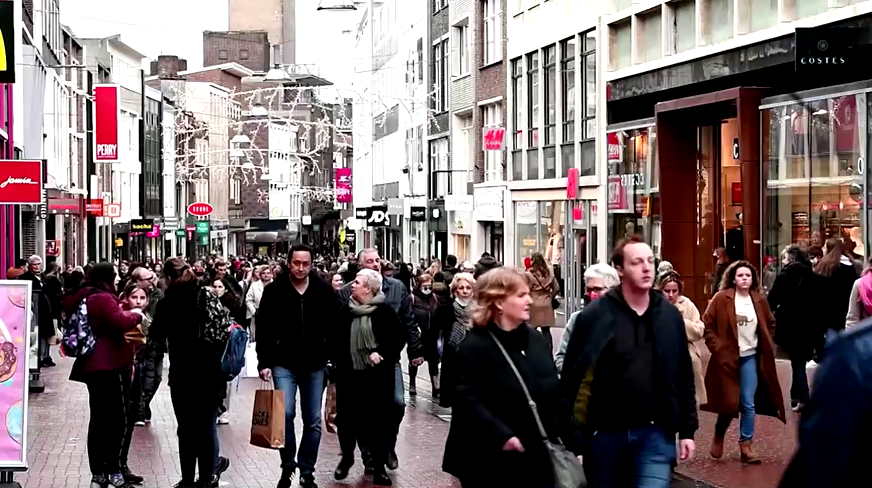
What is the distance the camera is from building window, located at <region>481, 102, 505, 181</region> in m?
47.8

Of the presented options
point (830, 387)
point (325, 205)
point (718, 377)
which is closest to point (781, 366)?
point (718, 377)

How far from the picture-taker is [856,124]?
73.6ft

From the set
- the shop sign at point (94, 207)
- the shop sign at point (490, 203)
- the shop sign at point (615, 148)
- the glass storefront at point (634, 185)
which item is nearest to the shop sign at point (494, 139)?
the shop sign at point (490, 203)

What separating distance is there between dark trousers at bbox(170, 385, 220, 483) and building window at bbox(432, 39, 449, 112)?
145 ft

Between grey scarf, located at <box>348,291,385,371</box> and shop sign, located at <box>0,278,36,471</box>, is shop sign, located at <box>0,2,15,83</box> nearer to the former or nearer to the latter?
grey scarf, located at <box>348,291,385,371</box>

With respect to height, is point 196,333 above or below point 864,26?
below

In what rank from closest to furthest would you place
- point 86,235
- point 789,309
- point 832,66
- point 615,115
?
point 789,309 → point 832,66 → point 615,115 → point 86,235

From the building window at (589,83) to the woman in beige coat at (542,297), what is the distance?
1613 centimetres

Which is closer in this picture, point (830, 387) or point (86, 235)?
point (830, 387)

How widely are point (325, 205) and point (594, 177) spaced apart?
119 m

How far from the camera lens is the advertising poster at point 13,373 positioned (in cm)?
1101

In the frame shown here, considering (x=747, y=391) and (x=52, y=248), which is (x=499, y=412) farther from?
(x=52, y=248)

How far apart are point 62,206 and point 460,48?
1465 cm

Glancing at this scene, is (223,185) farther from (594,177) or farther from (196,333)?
(196,333)
